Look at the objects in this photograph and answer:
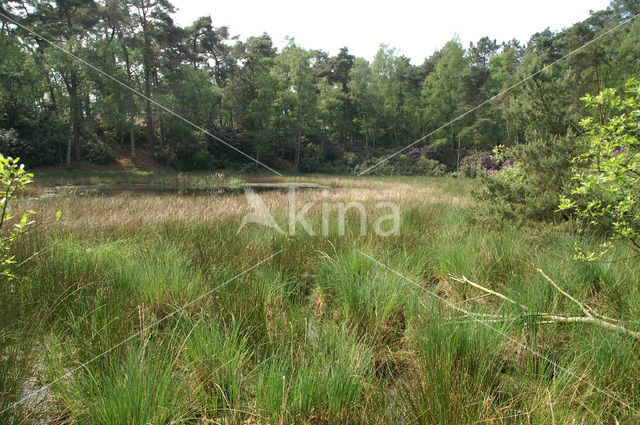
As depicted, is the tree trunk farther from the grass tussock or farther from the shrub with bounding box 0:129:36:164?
the grass tussock

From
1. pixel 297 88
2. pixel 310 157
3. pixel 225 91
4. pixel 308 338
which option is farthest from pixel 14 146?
pixel 308 338

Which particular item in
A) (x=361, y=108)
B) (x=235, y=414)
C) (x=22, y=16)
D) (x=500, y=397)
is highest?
(x=22, y=16)

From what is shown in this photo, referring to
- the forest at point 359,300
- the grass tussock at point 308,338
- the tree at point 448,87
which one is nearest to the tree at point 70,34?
the forest at point 359,300

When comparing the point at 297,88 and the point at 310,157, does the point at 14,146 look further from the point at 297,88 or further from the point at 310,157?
the point at 310,157

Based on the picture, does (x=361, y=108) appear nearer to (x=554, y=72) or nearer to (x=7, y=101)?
(x=7, y=101)

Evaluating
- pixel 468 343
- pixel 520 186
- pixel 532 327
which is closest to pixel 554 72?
pixel 520 186

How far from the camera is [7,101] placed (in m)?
20.5

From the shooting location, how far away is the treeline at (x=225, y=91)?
66.7ft

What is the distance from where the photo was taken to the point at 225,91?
94.9 ft

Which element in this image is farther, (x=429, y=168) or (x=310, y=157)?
(x=310, y=157)

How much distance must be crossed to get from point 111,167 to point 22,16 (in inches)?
461

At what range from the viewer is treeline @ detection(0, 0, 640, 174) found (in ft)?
66.7

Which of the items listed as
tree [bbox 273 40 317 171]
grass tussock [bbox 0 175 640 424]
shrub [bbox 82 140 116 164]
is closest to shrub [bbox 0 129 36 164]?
shrub [bbox 82 140 116 164]

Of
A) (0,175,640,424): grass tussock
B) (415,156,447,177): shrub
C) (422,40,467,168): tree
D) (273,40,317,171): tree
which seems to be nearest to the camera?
(0,175,640,424): grass tussock
